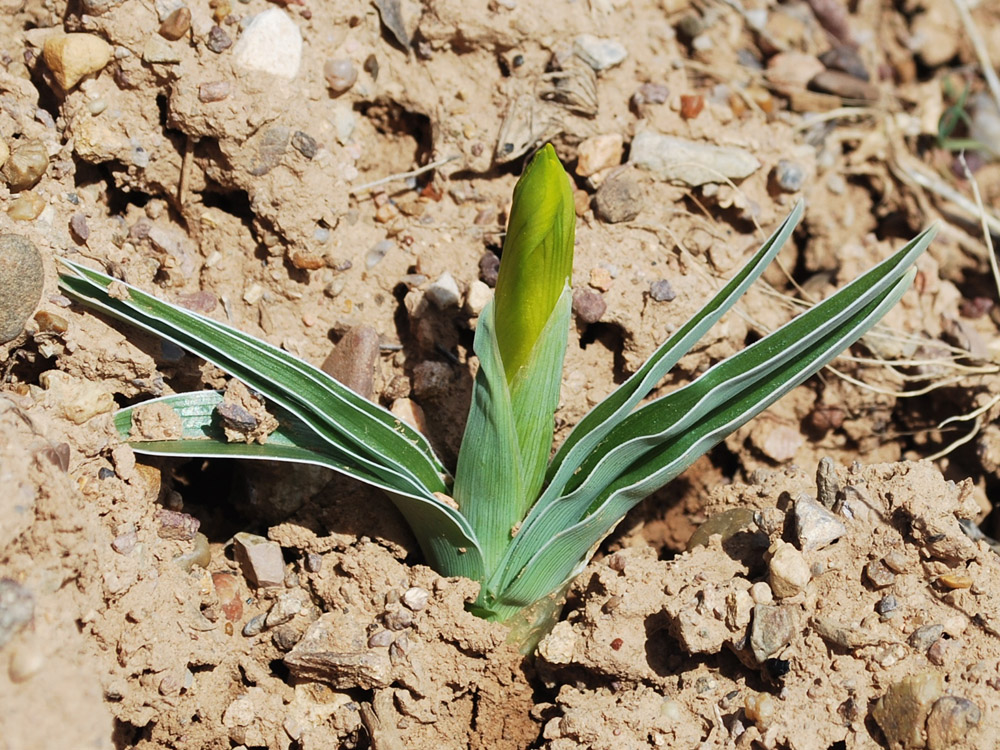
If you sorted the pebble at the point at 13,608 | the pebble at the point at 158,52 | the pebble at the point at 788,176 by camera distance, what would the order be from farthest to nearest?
1. the pebble at the point at 788,176
2. the pebble at the point at 158,52
3. the pebble at the point at 13,608

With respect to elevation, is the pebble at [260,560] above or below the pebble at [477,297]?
below

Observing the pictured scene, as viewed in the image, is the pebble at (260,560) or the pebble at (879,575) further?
the pebble at (260,560)

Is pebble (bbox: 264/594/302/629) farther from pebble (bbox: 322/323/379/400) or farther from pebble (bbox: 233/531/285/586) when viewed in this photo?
pebble (bbox: 322/323/379/400)

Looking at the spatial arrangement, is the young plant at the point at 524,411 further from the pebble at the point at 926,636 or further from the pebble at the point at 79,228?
the pebble at the point at 926,636

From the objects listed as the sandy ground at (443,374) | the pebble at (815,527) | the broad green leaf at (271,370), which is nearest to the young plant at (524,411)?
the broad green leaf at (271,370)

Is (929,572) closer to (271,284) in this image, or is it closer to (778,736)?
(778,736)

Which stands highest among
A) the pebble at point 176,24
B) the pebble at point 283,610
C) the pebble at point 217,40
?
the pebble at point 176,24

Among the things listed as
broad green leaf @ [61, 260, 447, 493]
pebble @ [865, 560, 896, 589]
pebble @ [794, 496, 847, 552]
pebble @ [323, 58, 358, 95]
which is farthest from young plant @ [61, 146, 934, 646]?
pebble @ [323, 58, 358, 95]
